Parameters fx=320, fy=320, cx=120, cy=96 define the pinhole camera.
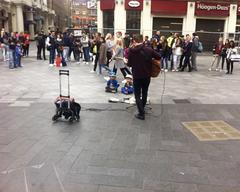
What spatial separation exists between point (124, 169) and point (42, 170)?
114cm

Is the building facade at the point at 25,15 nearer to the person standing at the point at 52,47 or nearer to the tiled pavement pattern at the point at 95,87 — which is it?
the person standing at the point at 52,47

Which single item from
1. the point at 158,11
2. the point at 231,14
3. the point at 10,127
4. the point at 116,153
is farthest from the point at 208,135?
the point at 231,14

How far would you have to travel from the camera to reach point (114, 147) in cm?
525

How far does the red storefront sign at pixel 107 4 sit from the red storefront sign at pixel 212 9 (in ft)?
21.0

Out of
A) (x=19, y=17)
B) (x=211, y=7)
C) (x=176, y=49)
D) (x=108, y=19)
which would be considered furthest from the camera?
(x=19, y=17)

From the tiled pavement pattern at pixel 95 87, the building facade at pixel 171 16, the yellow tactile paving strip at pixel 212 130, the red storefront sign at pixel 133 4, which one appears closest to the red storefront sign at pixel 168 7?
the building facade at pixel 171 16

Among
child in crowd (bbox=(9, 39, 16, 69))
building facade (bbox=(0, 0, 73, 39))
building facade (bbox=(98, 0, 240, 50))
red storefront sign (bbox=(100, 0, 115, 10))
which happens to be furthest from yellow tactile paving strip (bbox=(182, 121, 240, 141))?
building facade (bbox=(0, 0, 73, 39))

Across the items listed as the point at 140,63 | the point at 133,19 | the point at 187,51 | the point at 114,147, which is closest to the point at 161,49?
the point at 187,51

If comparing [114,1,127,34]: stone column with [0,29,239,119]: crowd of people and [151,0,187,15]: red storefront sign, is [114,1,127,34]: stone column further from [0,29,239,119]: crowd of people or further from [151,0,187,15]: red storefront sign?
[0,29,239,119]: crowd of people

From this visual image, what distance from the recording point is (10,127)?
6.29 m

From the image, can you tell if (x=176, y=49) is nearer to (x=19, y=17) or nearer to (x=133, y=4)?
(x=133, y=4)

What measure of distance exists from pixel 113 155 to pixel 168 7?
834 inches

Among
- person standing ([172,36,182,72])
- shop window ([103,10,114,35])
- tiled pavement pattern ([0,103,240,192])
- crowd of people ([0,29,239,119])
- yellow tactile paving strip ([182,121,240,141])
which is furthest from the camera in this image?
shop window ([103,10,114,35])

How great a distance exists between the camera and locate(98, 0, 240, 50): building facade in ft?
79.5
